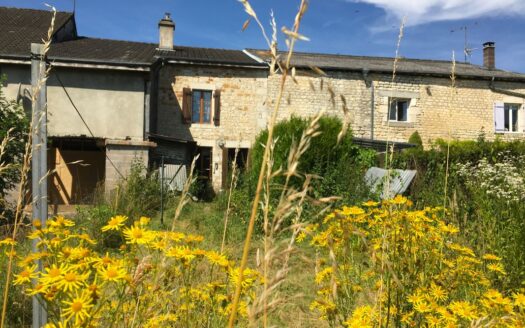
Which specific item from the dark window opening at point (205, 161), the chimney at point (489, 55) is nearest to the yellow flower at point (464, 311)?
the dark window opening at point (205, 161)

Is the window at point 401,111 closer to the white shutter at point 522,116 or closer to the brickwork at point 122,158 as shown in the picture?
the white shutter at point 522,116

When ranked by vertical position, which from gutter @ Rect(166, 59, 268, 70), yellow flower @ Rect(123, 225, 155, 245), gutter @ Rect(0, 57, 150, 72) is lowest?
yellow flower @ Rect(123, 225, 155, 245)

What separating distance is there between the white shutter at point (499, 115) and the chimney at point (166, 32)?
13937 mm

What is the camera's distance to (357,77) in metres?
16.7

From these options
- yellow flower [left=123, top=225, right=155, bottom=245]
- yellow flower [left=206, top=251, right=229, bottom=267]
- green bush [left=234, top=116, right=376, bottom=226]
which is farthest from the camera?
green bush [left=234, top=116, right=376, bottom=226]

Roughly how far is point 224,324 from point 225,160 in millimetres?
13864

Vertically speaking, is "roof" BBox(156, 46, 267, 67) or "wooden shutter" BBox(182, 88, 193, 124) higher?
"roof" BBox(156, 46, 267, 67)

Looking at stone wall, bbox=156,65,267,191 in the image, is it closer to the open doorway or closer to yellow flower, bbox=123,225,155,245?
the open doorway

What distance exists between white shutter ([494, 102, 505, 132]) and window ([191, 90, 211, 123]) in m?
12.1

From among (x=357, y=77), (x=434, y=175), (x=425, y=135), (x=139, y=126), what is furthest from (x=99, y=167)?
(x=425, y=135)

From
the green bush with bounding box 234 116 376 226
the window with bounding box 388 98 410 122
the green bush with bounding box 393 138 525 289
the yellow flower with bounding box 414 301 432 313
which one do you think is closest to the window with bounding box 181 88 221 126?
the green bush with bounding box 234 116 376 226

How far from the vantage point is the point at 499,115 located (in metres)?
17.5

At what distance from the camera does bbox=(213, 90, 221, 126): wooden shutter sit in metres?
16.0

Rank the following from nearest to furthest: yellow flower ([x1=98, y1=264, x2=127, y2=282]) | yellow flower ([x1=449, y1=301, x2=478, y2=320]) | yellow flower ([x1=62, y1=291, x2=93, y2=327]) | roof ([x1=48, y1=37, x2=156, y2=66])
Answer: yellow flower ([x1=62, y1=291, x2=93, y2=327])
yellow flower ([x1=98, y1=264, x2=127, y2=282])
yellow flower ([x1=449, y1=301, x2=478, y2=320])
roof ([x1=48, y1=37, x2=156, y2=66])
